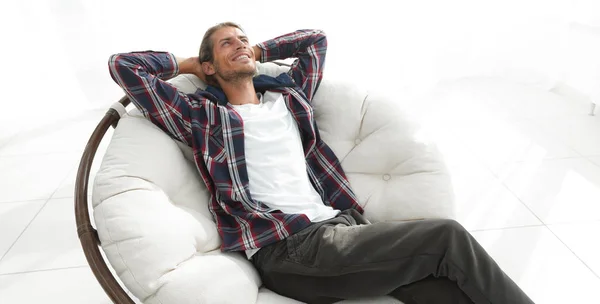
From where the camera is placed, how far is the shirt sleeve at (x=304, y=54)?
1.66 m

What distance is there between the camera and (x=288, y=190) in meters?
1.43

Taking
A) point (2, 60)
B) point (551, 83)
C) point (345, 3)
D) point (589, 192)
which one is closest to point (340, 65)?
point (345, 3)

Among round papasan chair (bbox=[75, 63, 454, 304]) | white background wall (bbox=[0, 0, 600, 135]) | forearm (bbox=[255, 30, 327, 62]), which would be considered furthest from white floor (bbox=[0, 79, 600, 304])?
forearm (bbox=[255, 30, 327, 62])

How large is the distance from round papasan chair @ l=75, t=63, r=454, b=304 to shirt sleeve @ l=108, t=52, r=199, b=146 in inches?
1.4

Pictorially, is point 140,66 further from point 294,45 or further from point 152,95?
point 294,45

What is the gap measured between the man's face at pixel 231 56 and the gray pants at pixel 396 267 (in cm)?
60

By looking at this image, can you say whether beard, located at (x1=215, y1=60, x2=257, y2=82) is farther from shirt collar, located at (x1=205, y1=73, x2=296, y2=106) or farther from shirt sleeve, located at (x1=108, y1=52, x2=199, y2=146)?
shirt sleeve, located at (x1=108, y1=52, x2=199, y2=146)

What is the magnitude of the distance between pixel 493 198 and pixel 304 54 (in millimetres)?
1050

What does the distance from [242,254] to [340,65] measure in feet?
6.80

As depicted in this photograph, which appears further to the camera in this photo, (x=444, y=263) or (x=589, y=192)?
(x=589, y=192)

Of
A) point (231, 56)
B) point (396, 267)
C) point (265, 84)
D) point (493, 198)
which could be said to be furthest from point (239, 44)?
point (493, 198)

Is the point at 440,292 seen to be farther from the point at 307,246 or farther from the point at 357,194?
the point at 357,194

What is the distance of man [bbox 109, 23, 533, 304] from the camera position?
1.18 m

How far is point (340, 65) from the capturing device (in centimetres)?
322
